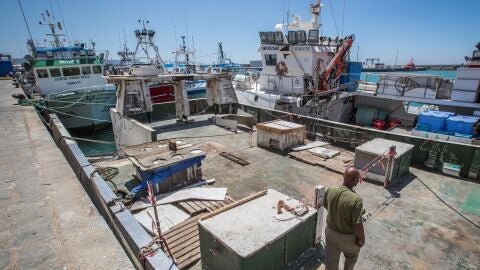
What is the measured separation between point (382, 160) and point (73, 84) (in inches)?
899

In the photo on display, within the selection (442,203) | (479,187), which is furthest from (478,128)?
(442,203)

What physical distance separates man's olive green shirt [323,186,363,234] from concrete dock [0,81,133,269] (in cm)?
298

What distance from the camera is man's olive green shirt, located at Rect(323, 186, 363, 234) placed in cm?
362

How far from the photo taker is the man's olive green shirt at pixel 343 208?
3.62 meters

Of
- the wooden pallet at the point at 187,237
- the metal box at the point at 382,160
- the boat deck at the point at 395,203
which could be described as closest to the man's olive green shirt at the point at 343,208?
the boat deck at the point at 395,203

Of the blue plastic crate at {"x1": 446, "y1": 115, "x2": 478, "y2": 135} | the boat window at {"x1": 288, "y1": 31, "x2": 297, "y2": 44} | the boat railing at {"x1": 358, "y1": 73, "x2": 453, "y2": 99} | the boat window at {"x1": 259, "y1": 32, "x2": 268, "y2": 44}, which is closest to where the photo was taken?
the blue plastic crate at {"x1": 446, "y1": 115, "x2": 478, "y2": 135}

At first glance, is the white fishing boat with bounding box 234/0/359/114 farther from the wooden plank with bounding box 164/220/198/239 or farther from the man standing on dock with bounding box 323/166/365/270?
the man standing on dock with bounding box 323/166/365/270

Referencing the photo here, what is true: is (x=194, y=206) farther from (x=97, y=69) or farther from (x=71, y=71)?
(x=97, y=69)

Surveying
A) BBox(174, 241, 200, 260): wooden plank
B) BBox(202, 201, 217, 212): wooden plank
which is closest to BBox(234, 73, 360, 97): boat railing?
BBox(202, 201, 217, 212): wooden plank

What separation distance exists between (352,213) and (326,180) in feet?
15.4

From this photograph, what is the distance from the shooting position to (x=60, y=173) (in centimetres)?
665

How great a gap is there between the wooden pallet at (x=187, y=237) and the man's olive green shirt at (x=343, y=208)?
2.67 meters

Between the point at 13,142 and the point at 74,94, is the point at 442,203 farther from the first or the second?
the point at 74,94

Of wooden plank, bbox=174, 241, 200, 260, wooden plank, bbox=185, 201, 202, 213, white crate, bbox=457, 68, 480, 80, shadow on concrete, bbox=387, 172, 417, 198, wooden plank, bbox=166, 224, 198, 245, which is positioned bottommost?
shadow on concrete, bbox=387, 172, 417, 198
